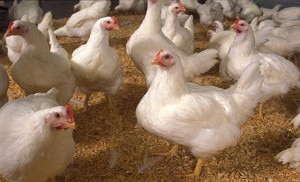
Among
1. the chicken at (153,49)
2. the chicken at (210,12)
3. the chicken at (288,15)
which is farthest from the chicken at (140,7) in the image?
the chicken at (153,49)

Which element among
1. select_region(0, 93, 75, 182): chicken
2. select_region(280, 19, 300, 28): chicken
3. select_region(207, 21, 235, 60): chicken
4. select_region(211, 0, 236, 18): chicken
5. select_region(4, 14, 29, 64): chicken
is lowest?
select_region(211, 0, 236, 18): chicken

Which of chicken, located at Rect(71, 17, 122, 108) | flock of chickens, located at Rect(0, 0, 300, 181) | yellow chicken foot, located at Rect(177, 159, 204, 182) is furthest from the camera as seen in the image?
chicken, located at Rect(71, 17, 122, 108)

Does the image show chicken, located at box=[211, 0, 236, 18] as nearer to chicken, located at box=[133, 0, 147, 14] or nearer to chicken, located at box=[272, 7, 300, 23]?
chicken, located at box=[272, 7, 300, 23]

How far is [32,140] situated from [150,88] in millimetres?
1042

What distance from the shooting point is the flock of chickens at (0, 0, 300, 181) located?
2.02 meters

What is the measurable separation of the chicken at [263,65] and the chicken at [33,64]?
1943mm

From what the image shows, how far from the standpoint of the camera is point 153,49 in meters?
3.43

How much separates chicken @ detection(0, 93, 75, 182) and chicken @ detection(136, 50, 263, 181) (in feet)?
2.41

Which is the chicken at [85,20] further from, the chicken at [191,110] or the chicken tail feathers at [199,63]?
the chicken at [191,110]

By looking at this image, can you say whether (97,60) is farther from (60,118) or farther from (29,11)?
(29,11)

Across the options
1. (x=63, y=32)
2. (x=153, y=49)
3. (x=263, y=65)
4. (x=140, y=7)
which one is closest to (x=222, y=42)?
(x=263, y=65)

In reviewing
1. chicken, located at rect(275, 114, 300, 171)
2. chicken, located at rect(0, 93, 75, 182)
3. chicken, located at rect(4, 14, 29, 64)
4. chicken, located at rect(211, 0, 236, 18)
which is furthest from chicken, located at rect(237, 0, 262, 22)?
chicken, located at rect(0, 93, 75, 182)

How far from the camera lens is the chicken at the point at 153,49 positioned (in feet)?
11.3

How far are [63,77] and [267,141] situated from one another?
213 centimetres
